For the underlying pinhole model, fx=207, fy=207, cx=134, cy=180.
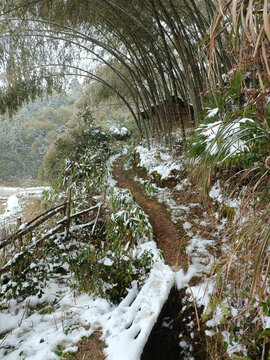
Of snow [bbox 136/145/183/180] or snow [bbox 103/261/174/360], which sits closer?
snow [bbox 103/261/174/360]

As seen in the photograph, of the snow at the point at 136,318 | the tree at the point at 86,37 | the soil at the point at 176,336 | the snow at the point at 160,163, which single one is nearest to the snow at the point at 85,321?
the snow at the point at 136,318

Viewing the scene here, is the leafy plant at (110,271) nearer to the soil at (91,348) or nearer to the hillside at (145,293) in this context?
the hillside at (145,293)

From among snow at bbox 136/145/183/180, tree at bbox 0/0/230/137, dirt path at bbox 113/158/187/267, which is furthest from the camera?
snow at bbox 136/145/183/180

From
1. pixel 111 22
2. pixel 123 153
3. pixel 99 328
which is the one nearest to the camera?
pixel 99 328

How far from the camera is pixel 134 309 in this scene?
5.52 ft

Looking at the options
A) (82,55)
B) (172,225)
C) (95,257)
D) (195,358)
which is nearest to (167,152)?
(172,225)

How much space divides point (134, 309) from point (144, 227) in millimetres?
1082

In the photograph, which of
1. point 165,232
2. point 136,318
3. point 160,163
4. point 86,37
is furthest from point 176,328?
point 86,37

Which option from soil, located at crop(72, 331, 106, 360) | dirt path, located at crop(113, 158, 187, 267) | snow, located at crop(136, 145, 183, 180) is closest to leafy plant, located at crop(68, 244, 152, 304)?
dirt path, located at crop(113, 158, 187, 267)

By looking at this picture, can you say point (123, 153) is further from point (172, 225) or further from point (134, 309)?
point (134, 309)

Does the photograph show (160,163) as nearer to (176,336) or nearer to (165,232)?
(165,232)

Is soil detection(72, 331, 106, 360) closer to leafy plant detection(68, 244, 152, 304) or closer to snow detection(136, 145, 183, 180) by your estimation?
leafy plant detection(68, 244, 152, 304)

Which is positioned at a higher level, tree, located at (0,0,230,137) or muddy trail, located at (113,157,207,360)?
tree, located at (0,0,230,137)

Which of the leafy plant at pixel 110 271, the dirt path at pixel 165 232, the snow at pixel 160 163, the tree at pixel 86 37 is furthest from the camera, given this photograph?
the snow at pixel 160 163
